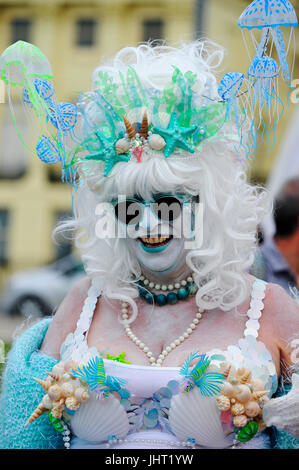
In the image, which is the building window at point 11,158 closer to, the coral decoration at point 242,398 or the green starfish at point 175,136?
the green starfish at point 175,136

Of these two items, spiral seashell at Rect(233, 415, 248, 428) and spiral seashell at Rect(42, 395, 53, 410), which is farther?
spiral seashell at Rect(42, 395, 53, 410)

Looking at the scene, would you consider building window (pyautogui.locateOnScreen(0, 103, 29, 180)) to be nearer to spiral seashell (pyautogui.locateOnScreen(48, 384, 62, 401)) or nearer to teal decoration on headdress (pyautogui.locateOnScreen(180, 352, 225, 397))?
spiral seashell (pyautogui.locateOnScreen(48, 384, 62, 401))

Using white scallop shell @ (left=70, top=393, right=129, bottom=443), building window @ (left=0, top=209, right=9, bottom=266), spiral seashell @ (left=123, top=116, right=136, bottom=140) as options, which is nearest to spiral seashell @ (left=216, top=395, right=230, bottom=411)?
white scallop shell @ (left=70, top=393, right=129, bottom=443)

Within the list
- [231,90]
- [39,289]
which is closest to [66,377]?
[231,90]

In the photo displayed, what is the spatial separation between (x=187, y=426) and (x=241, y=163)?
0.90 m

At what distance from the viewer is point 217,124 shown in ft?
7.17

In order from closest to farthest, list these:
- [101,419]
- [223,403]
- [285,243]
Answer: [223,403], [101,419], [285,243]

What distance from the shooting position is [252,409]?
1964 millimetres

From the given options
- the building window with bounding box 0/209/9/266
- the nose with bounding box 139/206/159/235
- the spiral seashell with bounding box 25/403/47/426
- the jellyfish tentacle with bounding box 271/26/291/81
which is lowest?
the building window with bounding box 0/209/9/266

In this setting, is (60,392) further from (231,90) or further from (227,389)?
(231,90)

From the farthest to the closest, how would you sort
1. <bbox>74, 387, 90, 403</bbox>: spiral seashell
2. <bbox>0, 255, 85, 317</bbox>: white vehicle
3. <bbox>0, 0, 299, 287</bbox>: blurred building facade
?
1. <bbox>0, 0, 299, 287</bbox>: blurred building facade
2. <bbox>0, 255, 85, 317</bbox>: white vehicle
3. <bbox>74, 387, 90, 403</bbox>: spiral seashell

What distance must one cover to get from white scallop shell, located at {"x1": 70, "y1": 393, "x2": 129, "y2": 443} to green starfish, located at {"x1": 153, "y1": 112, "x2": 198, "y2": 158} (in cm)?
81

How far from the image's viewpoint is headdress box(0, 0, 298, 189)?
209cm

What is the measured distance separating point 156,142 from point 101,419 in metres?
0.89
